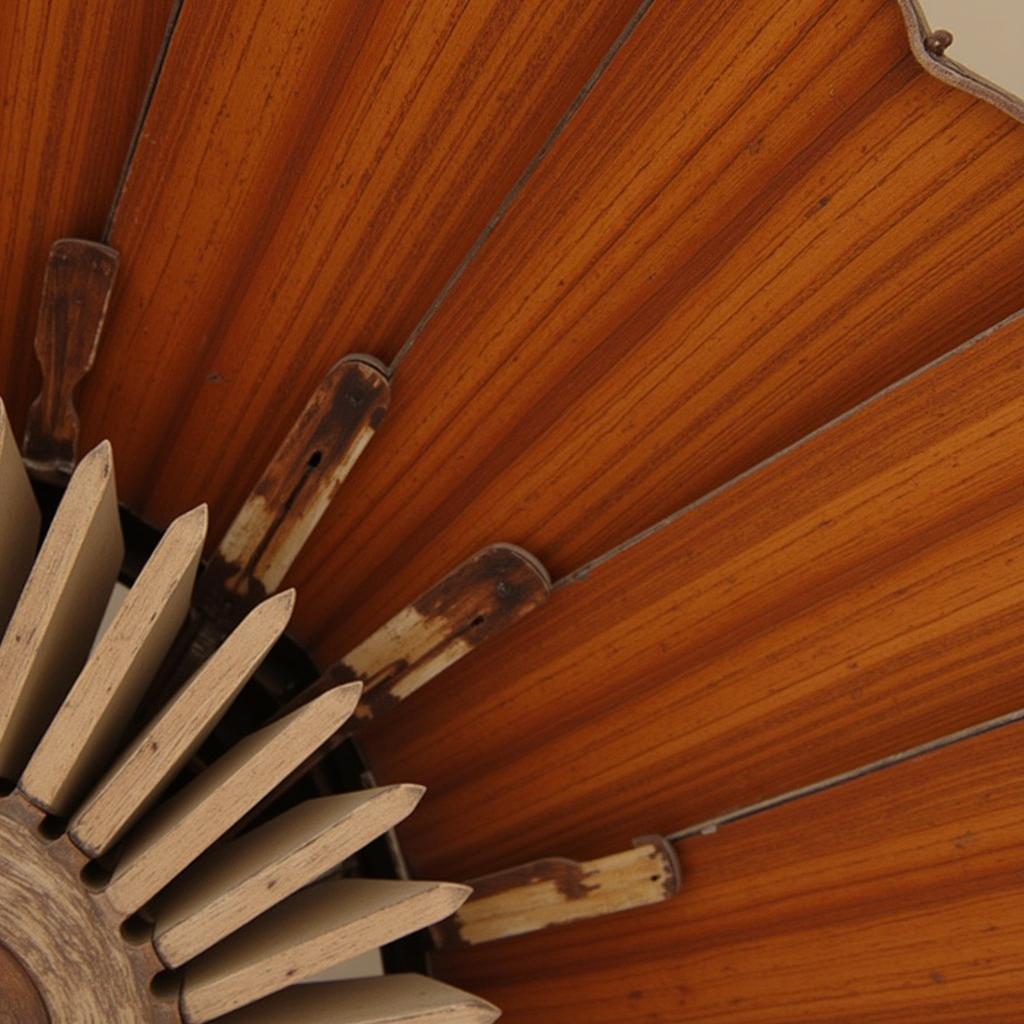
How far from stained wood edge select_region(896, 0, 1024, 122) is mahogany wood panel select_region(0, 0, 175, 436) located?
1.70ft

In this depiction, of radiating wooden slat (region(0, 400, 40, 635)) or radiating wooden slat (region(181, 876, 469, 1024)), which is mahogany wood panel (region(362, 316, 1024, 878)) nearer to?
radiating wooden slat (region(181, 876, 469, 1024))

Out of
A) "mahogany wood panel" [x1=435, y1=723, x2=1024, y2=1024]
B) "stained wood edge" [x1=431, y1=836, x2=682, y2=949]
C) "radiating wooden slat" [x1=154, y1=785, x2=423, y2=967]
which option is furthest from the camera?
"stained wood edge" [x1=431, y1=836, x2=682, y2=949]

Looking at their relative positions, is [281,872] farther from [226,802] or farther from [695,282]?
[695,282]

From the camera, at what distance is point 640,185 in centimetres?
94

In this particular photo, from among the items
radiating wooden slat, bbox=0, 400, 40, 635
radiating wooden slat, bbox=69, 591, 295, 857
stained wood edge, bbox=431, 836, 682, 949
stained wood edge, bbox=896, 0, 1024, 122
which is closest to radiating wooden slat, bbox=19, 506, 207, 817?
radiating wooden slat, bbox=69, 591, 295, 857

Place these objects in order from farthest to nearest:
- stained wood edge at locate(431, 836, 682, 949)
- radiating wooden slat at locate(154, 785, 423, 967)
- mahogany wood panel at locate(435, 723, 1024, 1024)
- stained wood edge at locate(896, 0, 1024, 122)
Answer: stained wood edge at locate(431, 836, 682, 949) < mahogany wood panel at locate(435, 723, 1024, 1024) < radiating wooden slat at locate(154, 785, 423, 967) < stained wood edge at locate(896, 0, 1024, 122)

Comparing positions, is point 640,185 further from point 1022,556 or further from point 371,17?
point 1022,556

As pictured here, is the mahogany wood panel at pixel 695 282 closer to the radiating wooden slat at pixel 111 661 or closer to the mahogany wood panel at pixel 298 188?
the mahogany wood panel at pixel 298 188

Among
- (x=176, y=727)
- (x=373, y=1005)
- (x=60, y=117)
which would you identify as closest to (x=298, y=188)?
(x=60, y=117)

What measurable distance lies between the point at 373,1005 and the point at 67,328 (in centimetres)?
59

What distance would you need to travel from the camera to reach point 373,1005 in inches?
39.2

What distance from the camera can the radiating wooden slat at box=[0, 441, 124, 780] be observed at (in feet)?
2.96

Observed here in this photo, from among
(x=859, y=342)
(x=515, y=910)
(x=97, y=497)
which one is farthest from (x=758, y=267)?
(x=515, y=910)

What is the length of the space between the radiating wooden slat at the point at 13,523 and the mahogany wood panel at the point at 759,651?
→ 1.21 ft
